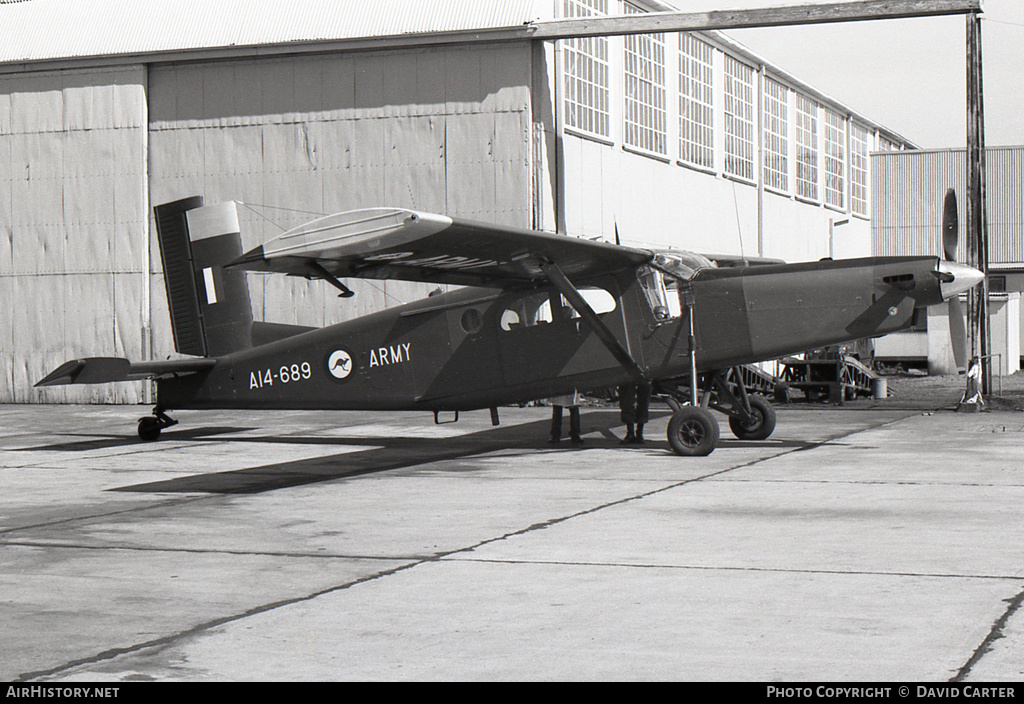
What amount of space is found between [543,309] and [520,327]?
1.13ft

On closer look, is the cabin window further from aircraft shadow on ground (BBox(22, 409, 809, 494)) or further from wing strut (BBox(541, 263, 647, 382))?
aircraft shadow on ground (BBox(22, 409, 809, 494))

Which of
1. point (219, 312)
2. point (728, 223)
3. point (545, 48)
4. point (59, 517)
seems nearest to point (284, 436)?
point (219, 312)

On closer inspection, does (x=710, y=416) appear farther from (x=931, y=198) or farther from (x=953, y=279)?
(x=931, y=198)

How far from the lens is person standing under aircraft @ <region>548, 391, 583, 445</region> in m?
14.8

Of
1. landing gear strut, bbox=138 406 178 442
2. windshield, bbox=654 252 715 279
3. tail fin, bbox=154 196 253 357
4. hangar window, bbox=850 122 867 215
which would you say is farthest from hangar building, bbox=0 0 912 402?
hangar window, bbox=850 122 867 215

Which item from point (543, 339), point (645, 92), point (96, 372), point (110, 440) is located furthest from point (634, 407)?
point (645, 92)

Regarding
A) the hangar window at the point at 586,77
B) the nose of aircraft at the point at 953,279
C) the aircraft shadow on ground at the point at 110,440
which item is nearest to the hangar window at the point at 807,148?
the hangar window at the point at 586,77

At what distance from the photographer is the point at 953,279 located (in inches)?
523

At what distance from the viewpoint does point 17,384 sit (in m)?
26.5

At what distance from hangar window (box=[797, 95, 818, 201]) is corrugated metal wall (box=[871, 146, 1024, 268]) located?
28.1 feet

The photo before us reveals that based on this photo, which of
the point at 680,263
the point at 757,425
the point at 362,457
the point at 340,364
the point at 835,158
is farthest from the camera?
the point at 835,158

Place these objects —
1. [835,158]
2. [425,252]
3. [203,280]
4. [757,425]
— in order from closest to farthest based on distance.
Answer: [425,252]
[757,425]
[203,280]
[835,158]

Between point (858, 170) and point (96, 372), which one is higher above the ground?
point (858, 170)

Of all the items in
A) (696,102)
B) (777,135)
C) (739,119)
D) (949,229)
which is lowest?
(949,229)
